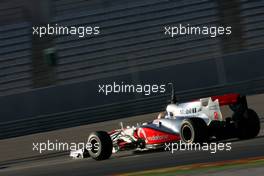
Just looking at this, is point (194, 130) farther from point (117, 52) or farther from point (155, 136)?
point (117, 52)

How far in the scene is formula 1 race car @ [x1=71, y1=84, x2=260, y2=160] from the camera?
11.3 meters

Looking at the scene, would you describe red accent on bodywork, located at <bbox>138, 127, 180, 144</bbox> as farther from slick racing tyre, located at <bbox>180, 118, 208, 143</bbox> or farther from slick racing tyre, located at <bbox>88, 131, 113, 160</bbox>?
slick racing tyre, located at <bbox>88, 131, 113, 160</bbox>

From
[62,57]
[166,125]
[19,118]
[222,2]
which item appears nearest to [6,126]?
[19,118]

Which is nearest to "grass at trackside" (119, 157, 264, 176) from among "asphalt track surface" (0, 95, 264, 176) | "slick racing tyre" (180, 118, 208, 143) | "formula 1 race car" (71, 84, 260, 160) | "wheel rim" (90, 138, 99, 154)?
"asphalt track surface" (0, 95, 264, 176)

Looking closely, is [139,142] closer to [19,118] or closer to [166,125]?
[166,125]

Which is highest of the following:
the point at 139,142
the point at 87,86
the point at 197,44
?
the point at 197,44

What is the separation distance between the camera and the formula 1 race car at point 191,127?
37.1 ft

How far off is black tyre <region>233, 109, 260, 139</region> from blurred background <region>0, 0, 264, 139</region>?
9795mm

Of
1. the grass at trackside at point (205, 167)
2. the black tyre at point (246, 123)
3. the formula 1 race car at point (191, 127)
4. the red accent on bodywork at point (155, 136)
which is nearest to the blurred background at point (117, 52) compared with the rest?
the formula 1 race car at point (191, 127)

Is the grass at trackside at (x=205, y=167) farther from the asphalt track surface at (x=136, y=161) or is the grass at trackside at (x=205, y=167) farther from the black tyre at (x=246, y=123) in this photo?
the black tyre at (x=246, y=123)

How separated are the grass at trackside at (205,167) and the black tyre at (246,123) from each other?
99.2 inches

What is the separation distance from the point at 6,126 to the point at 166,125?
33.1 ft

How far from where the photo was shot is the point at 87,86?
22.1 metres

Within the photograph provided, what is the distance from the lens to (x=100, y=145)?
11.9m
